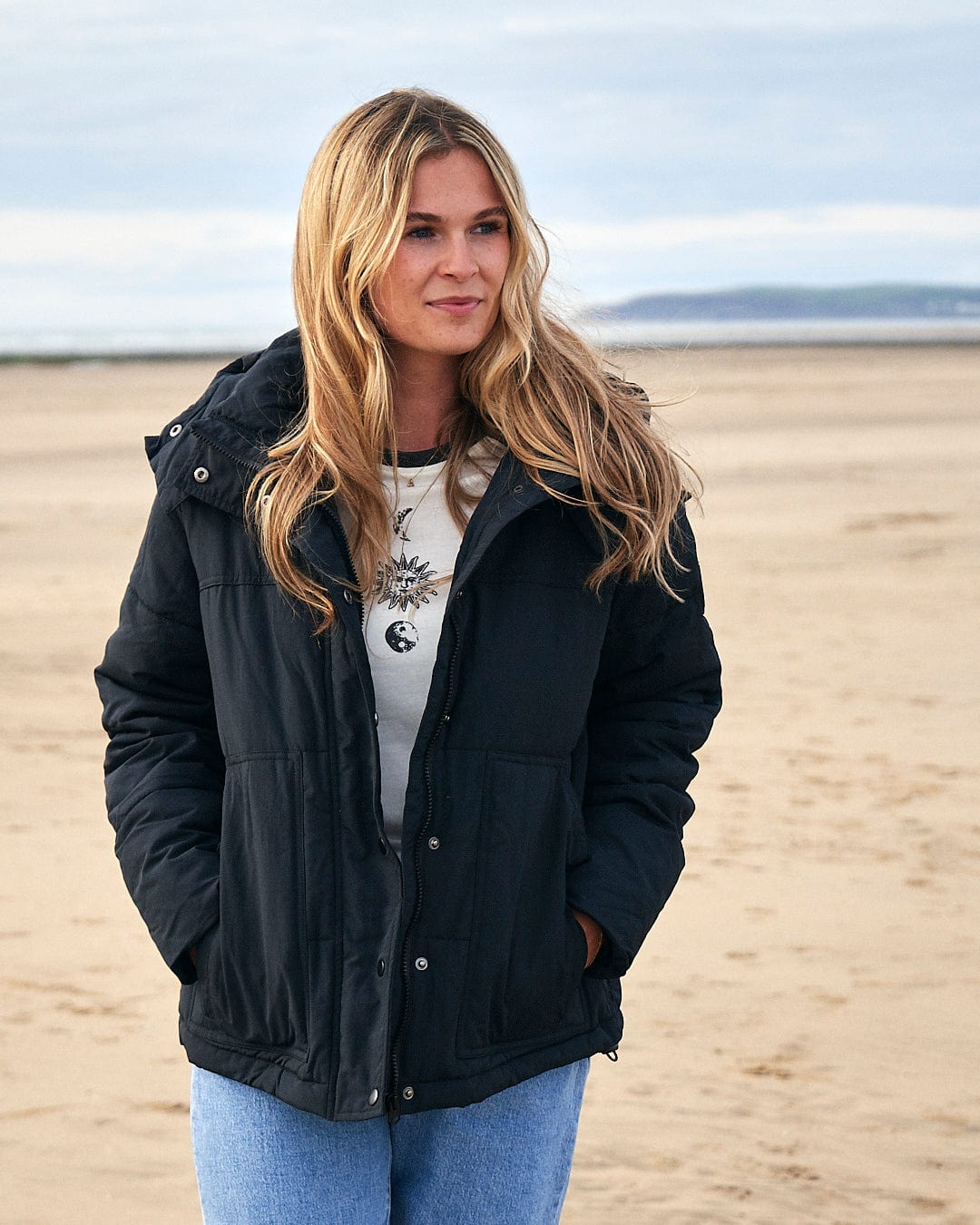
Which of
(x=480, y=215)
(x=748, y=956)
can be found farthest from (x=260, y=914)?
(x=748, y=956)

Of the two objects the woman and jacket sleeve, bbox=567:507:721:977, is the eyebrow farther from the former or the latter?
jacket sleeve, bbox=567:507:721:977

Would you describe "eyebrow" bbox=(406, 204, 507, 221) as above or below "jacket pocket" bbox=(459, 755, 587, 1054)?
above

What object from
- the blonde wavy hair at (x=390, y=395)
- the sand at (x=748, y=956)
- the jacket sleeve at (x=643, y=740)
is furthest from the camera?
the sand at (x=748, y=956)

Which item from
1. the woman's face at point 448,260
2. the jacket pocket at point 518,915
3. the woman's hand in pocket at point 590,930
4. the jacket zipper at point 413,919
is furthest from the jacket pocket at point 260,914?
the woman's face at point 448,260

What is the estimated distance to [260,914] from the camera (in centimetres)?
205

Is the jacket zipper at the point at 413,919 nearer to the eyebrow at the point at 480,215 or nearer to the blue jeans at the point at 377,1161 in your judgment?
the blue jeans at the point at 377,1161

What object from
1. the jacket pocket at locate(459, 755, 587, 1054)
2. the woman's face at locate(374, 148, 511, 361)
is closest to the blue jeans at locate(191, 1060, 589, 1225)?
the jacket pocket at locate(459, 755, 587, 1054)

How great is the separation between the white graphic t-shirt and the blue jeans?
1.30 feet

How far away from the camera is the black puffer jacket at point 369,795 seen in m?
2.01

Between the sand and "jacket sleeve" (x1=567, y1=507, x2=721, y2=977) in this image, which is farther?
the sand

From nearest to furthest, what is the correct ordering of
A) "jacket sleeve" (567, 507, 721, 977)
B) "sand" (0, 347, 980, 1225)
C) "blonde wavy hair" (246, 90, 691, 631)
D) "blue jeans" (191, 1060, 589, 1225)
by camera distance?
"blue jeans" (191, 1060, 589, 1225), "blonde wavy hair" (246, 90, 691, 631), "jacket sleeve" (567, 507, 721, 977), "sand" (0, 347, 980, 1225)

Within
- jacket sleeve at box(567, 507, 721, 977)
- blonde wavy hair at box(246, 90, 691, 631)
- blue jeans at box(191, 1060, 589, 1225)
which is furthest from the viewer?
jacket sleeve at box(567, 507, 721, 977)

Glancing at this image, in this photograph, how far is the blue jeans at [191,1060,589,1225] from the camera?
2.00 meters

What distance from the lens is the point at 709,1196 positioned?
3967 millimetres
